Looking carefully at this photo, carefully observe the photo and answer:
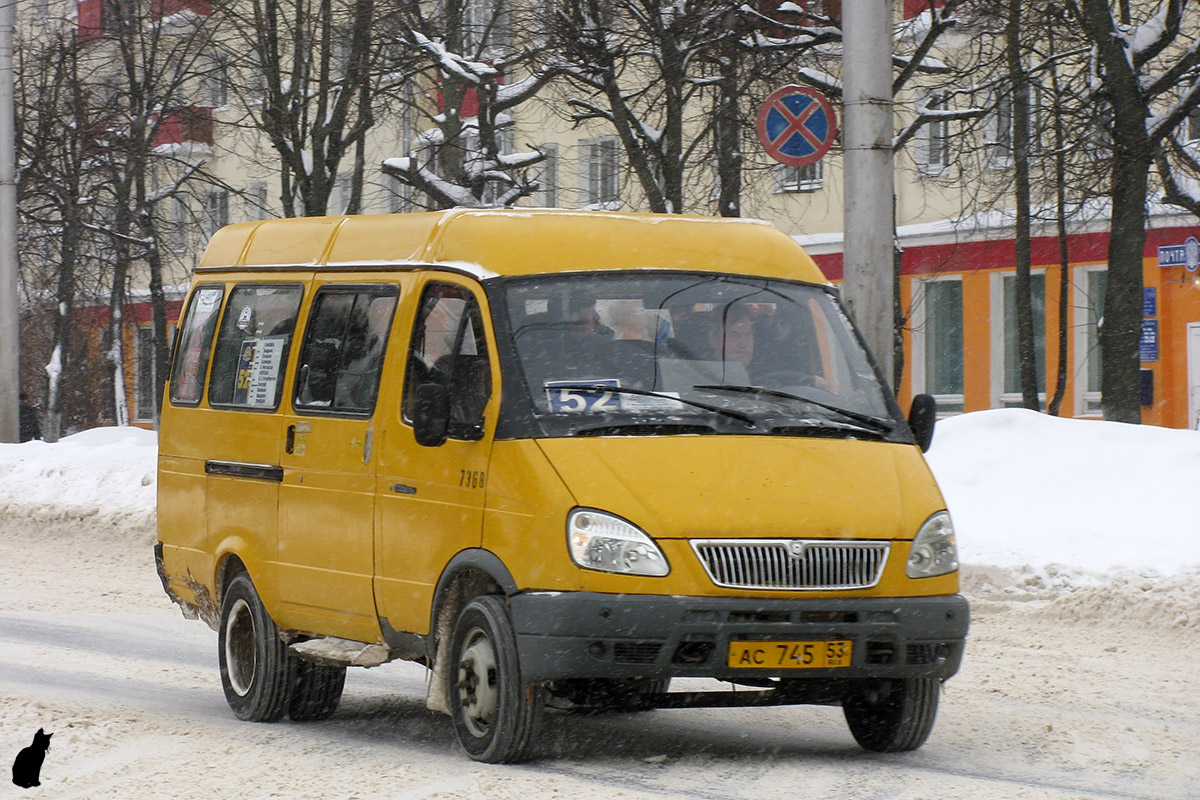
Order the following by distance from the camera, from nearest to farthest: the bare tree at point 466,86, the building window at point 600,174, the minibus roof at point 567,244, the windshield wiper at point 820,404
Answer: the windshield wiper at point 820,404, the minibus roof at point 567,244, the bare tree at point 466,86, the building window at point 600,174

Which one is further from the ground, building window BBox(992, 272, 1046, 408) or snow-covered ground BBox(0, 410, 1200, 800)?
building window BBox(992, 272, 1046, 408)

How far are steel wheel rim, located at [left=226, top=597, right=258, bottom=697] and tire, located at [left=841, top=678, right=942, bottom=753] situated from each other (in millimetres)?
2859

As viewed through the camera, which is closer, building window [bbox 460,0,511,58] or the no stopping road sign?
the no stopping road sign

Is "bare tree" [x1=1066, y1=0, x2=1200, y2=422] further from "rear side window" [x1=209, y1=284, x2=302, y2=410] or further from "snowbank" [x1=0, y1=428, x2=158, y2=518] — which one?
"rear side window" [x1=209, y1=284, x2=302, y2=410]

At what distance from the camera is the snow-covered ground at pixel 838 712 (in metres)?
6.91

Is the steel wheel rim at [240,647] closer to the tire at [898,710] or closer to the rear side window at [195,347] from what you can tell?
the rear side window at [195,347]

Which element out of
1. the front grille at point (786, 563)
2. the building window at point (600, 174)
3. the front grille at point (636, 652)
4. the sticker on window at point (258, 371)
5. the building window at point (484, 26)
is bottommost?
the front grille at point (636, 652)

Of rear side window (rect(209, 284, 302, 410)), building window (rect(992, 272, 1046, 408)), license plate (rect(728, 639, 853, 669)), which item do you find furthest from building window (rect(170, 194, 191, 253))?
license plate (rect(728, 639, 853, 669))

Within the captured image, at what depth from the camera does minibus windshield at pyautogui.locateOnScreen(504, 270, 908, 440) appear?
7.39 meters

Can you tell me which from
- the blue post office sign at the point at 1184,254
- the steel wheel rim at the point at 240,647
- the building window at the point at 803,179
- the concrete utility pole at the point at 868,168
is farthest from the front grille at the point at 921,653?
the building window at the point at 803,179

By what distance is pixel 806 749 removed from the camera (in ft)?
25.7

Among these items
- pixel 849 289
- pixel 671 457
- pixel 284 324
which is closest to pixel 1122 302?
pixel 849 289

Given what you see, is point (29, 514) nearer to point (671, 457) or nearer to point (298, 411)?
point (298, 411)

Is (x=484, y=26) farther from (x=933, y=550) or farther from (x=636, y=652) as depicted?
(x=636, y=652)
